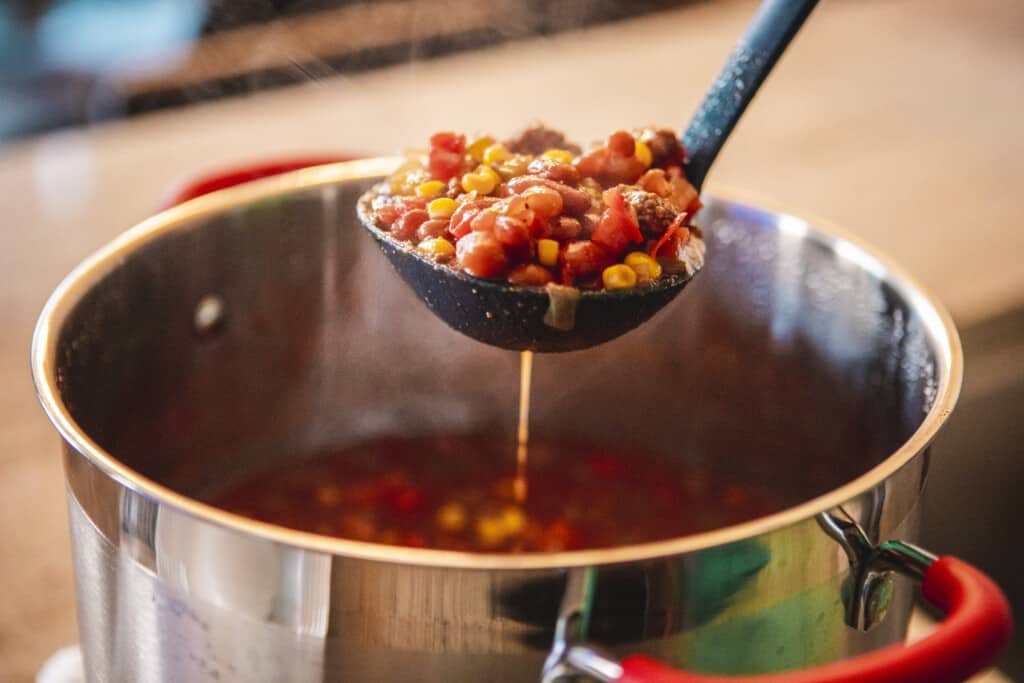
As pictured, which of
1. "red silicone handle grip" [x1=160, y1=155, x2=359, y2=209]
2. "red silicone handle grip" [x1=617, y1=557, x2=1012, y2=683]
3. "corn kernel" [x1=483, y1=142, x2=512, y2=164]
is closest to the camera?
"red silicone handle grip" [x1=617, y1=557, x2=1012, y2=683]

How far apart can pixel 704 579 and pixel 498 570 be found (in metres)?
0.10

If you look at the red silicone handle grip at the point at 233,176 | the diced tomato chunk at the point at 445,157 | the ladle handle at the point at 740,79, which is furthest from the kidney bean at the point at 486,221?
the red silicone handle grip at the point at 233,176

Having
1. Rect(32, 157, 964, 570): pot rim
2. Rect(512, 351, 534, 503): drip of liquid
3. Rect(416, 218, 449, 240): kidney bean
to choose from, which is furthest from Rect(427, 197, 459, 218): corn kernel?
Rect(512, 351, 534, 503): drip of liquid

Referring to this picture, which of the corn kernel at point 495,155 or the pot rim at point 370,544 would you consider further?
the corn kernel at point 495,155

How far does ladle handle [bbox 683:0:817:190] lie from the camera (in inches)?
35.0

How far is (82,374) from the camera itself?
0.85 m

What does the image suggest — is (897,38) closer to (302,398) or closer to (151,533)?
(302,398)

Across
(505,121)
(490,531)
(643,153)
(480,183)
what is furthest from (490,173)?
(505,121)

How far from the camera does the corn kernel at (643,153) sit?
34.7 inches

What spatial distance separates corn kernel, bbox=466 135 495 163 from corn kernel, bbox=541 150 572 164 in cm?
5

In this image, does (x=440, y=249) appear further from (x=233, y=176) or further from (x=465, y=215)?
(x=233, y=176)

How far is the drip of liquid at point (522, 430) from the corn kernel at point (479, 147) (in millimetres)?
286

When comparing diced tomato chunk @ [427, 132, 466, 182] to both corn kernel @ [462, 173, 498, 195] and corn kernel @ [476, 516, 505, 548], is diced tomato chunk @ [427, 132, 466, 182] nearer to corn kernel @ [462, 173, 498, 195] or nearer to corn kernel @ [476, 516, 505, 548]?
corn kernel @ [462, 173, 498, 195]

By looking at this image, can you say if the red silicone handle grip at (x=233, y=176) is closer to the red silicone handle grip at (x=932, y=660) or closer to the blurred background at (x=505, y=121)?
the blurred background at (x=505, y=121)
